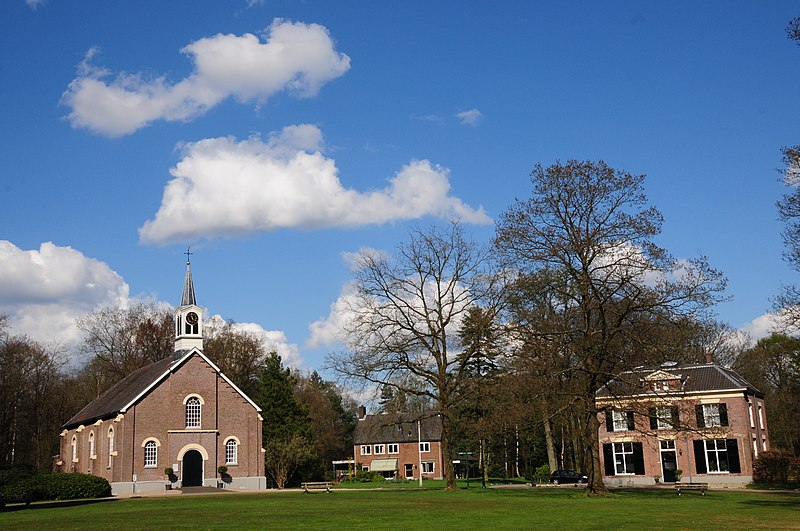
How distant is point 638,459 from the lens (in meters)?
56.5

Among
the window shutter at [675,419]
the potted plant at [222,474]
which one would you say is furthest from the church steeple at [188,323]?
the window shutter at [675,419]

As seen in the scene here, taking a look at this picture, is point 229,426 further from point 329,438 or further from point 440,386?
point 329,438

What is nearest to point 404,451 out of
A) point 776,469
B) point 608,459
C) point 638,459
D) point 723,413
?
point 608,459

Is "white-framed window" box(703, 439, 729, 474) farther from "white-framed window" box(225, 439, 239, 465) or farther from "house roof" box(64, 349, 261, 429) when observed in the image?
"white-framed window" box(225, 439, 239, 465)

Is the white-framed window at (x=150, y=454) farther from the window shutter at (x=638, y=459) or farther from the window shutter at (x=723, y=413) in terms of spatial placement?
the window shutter at (x=723, y=413)

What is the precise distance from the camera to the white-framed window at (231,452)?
2223 inches

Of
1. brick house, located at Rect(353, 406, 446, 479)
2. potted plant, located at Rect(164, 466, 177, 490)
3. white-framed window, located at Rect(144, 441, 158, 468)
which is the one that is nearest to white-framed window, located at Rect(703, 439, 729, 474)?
brick house, located at Rect(353, 406, 446, 479)

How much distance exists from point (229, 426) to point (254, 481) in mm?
4392

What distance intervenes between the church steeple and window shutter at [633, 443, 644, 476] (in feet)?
109

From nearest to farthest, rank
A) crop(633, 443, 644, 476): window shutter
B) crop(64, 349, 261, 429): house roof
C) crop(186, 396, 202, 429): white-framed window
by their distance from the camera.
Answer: crop(64, 349, 261, 429): house roof
crop(186, 396, 202, 429): white-framed window
crop(633, 443, 644, 476): window shutter

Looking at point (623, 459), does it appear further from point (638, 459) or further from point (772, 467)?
point (772, 467)

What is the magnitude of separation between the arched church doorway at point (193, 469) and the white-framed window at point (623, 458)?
3024cm

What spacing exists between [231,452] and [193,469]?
3064mm

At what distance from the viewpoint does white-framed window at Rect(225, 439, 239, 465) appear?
56.5 m
